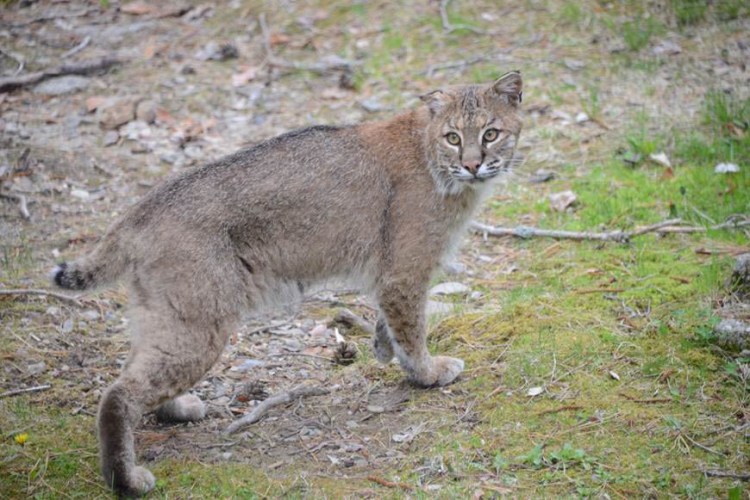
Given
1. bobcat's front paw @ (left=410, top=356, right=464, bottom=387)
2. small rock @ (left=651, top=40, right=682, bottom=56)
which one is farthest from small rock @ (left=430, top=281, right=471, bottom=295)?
small rock @ (left=651, top=40, right=682, bottom=56)

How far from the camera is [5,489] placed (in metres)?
4.94

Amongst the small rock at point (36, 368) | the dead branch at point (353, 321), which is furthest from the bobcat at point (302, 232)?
the small rock at point (36, 368)

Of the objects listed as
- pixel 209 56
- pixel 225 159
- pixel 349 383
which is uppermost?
pixel 225 159

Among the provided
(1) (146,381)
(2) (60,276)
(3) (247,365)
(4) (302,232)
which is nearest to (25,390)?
(2) (60,276)

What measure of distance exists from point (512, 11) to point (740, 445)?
8.44 metres

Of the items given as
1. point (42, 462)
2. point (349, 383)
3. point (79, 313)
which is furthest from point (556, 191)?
point (42, 462)

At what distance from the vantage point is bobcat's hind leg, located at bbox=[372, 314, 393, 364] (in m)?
A: 6.15

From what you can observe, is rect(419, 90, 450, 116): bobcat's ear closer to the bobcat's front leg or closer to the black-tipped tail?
the bobcat's front leg

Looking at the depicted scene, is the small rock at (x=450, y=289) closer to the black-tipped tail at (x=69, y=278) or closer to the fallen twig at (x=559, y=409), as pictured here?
the fallen twig at (x=559, y=409)

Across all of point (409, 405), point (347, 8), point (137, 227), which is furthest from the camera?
point (347, 8)

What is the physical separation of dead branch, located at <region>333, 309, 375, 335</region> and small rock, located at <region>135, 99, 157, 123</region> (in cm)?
422

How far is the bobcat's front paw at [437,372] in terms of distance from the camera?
231 inches

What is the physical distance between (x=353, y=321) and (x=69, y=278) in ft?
7.98

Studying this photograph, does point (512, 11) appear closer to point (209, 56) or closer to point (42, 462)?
point (209, 56)
